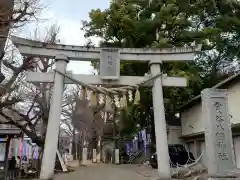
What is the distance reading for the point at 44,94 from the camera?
2286 centimetres

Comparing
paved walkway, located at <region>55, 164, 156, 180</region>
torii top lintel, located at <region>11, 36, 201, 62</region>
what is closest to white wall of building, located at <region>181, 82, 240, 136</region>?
torii top lintel, located at <region>11, 36, 201, 62</region>

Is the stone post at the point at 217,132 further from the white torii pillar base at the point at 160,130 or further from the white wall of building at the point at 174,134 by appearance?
the white wall of building at the point at 174,134

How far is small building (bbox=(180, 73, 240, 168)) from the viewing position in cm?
1563

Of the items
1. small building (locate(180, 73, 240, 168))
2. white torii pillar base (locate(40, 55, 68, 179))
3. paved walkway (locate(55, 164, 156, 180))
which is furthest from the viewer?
small building (locate(180, 73, 240, 168))

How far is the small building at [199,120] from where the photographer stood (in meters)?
15.6

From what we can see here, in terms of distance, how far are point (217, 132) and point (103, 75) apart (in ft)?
20.3

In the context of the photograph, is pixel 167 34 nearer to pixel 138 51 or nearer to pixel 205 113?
pixel 138 51

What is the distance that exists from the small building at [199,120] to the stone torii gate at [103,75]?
3.00 metres

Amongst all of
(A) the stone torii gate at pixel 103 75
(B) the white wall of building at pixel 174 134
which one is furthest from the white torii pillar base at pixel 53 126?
(B) the white wall of building at pixel 174 134

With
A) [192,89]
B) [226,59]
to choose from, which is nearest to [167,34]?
[192,89]

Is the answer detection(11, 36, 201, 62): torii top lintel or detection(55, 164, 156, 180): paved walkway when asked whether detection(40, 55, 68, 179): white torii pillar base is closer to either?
detection(11, 36, 201, 62): torii top lintel

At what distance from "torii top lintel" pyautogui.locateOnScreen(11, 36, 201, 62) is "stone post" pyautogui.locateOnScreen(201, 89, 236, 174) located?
523 centimetres

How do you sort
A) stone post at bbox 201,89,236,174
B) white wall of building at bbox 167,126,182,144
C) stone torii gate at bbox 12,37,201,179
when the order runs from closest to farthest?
1. stone post at bbox 201,89,236,174
2. stone torii gate at bbox 12,37,201,179
3. white wall of building at bbox 167,126,182,144

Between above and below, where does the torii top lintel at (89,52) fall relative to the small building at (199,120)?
above
